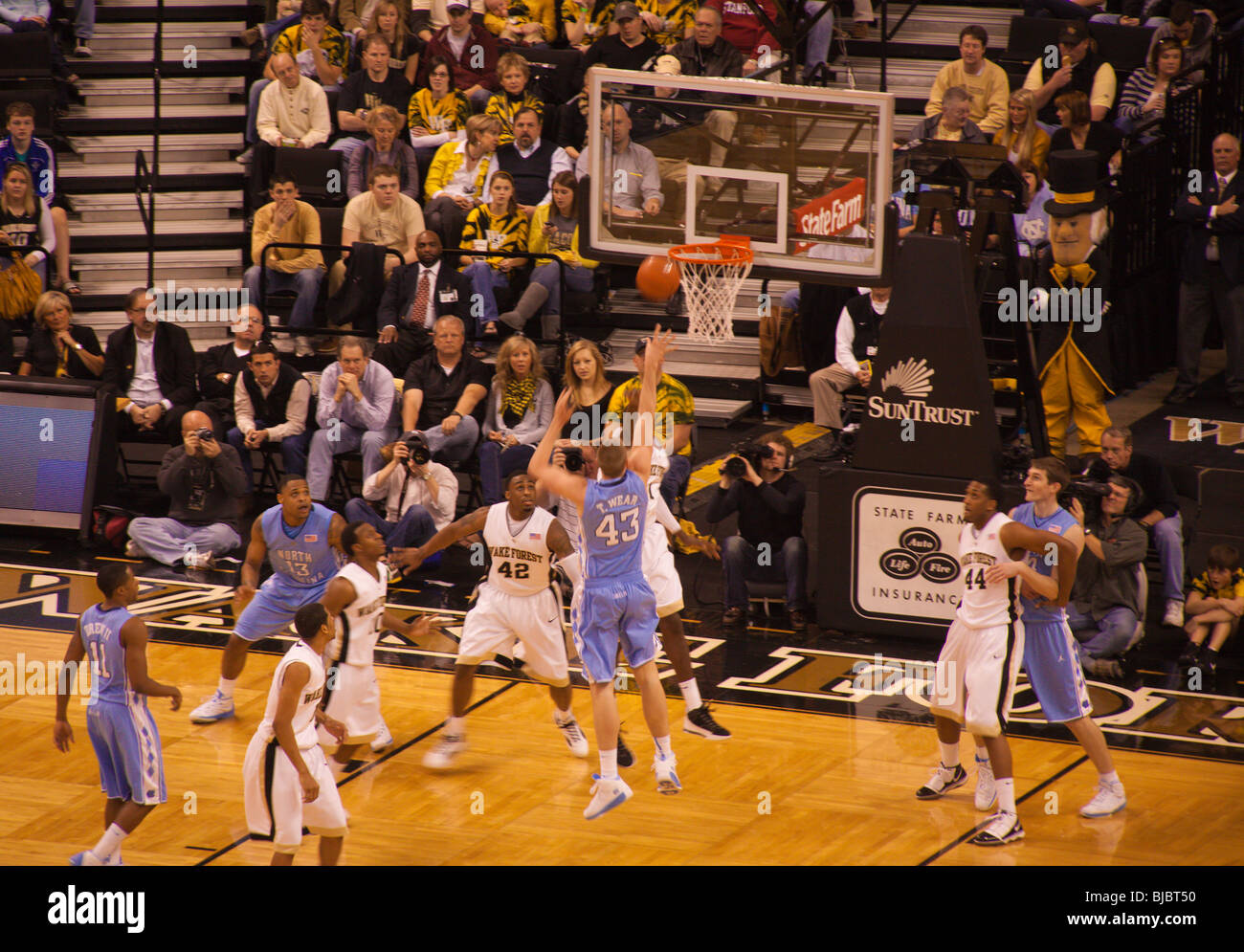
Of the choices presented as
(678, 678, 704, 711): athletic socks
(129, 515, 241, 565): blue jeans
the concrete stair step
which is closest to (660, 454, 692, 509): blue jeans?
(678, 678, 704, 711): athletic socks

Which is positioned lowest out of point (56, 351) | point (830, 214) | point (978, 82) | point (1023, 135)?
point (56, 351)

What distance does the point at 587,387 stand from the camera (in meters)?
12.0

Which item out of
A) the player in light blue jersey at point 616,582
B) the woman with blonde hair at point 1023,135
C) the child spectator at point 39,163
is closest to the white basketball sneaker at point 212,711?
the player in light blue jersey at point 616,582

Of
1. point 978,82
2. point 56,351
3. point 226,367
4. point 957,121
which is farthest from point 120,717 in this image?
point 978,82

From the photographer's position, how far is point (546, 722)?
10.4m

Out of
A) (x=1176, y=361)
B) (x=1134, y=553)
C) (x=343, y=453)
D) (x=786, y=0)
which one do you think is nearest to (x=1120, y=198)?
(x=1176, y=361)

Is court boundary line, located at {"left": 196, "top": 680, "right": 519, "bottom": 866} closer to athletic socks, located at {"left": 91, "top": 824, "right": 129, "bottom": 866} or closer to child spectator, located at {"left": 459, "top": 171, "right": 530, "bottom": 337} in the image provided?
athletic socks, located at {"left": 91, "top": 824, "right": 129, "bottom": 866}

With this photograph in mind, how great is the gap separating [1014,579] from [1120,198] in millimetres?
6981

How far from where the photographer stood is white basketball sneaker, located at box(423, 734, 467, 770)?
964cm

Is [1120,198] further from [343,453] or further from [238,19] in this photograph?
[238,19]

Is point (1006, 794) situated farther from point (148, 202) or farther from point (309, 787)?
point (148, 202)

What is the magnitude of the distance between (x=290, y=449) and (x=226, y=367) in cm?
114

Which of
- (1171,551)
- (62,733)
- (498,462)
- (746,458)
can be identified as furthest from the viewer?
(498,462)

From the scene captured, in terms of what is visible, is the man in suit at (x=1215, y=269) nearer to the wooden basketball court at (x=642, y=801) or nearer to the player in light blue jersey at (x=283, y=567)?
the wooden basketball court at (x=642, y=801)
